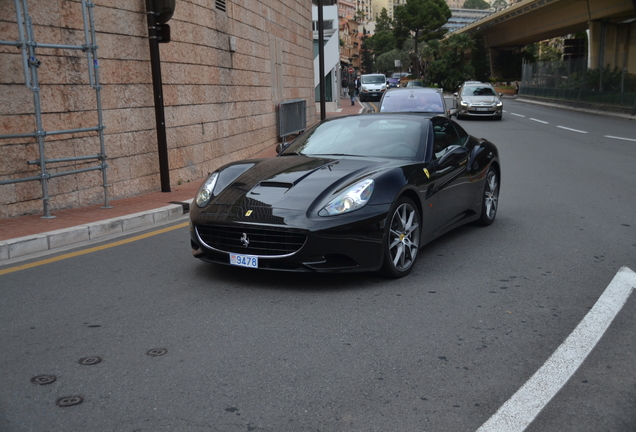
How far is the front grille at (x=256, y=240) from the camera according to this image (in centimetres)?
481

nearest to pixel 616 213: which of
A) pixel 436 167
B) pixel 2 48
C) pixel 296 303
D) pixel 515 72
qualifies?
pixel 436 167

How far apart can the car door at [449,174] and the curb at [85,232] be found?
3567 mm

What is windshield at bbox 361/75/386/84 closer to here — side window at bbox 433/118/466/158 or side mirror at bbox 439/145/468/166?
side window at bbox 433/118/466/158

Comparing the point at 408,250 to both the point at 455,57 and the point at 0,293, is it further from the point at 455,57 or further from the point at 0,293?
the point at 455,57

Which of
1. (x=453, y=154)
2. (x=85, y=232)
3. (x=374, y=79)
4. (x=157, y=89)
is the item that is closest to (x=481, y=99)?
(x=157, y=89)

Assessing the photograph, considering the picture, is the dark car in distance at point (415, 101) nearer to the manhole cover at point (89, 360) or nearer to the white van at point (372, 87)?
the manhole cover at point (89, 360)

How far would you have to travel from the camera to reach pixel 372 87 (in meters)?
48.3

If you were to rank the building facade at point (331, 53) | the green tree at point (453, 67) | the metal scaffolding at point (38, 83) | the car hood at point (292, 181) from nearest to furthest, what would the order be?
the car hood at point (292, 181) < the metal scaffolding at point (38, 83) < the building facade at point (331, 53) < the green tree at point (453, 67)

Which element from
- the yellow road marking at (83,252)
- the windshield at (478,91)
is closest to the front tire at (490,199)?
the yellow road marking at (83,252)

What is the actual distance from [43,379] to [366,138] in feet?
12.5

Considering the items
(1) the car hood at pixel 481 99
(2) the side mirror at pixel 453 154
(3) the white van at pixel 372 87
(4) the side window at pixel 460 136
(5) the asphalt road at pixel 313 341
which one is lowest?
(5) the asphalt road at pixel 313 341

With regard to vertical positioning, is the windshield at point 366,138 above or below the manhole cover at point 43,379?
above

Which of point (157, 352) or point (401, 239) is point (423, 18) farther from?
point (157, 352)

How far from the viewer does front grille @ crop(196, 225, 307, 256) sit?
4.81 m
